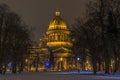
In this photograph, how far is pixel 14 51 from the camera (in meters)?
79.6

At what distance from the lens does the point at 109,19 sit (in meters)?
60.2

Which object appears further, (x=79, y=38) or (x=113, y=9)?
(x=79, y=38)

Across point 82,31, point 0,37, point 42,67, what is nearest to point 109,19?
point 82,31

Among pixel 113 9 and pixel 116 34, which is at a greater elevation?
pixel 113 9

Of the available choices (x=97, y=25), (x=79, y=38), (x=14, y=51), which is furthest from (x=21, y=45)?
(x=97, y=25)

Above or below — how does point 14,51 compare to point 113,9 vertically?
below

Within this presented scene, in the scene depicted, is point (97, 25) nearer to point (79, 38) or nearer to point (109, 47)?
point (109, 47)

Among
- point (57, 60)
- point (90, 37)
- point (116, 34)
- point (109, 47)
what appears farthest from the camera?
point (57, 60)

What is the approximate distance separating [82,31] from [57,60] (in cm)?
11658

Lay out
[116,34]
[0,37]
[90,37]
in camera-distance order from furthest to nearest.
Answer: [0,37]
[90,37]
[116,34]

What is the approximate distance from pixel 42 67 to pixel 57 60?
14.0 m

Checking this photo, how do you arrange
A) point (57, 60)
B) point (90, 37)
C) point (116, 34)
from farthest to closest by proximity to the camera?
point (57, 60) → point (90, 37) → point (116, 34)

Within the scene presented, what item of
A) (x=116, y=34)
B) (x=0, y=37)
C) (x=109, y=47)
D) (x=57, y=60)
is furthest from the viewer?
(x=57, y=60)

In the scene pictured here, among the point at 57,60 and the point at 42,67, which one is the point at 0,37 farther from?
the point at 57,60
